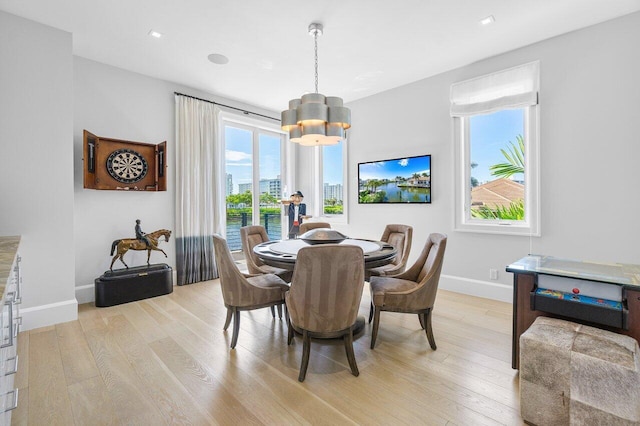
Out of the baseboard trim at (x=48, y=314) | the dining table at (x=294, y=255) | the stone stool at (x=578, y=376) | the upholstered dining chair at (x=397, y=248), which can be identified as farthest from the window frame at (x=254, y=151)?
the stone stool at (x=578, y=376)

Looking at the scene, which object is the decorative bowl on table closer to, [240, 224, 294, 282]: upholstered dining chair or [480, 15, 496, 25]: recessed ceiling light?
[240, 224, 294, 282]: upholstered dining chair

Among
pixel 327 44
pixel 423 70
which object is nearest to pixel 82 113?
pixel 327 44

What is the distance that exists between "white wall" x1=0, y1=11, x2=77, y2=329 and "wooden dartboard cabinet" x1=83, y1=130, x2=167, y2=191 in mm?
377

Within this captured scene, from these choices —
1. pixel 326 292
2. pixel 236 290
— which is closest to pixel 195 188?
pixel 236 290

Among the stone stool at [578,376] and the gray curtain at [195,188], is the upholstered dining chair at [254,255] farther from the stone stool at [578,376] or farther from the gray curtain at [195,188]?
the stone stool at [578,376]

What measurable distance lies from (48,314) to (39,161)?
5.08 feet

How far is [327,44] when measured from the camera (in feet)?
10.9

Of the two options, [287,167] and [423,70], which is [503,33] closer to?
[423,70]

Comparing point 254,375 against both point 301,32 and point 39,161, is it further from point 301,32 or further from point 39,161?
point 301,32

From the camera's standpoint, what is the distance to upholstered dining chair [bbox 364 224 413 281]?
3.20m

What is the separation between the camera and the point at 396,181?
4648mm

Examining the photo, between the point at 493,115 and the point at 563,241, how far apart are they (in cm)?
173

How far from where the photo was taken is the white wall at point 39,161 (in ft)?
9.27

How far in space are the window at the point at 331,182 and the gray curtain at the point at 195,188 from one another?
2.07 m
